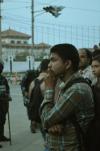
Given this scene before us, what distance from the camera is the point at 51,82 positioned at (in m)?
4.40

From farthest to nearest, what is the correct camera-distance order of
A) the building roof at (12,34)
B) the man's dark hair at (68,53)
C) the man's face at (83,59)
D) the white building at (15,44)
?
1. the building roof at (12,34)
2. the white building at (15,44)
3. the man's face at (83,59)
4. the man's dark hair at (68,53)

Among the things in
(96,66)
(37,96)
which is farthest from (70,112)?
(37,96)

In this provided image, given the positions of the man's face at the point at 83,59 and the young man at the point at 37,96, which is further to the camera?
the man's face at the point at 83,59

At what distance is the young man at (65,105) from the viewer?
13.6 feet

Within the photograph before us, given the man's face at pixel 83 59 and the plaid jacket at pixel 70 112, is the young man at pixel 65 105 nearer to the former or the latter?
the plaid jacket at pixel 70 112

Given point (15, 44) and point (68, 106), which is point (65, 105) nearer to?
point (68, 106)

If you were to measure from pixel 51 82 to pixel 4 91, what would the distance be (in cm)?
785

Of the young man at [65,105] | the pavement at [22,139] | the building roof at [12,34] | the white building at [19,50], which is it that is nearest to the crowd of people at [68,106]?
the young man at [65,105]

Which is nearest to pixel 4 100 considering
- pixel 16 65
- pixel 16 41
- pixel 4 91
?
pixel 4 91

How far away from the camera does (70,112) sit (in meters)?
4.14

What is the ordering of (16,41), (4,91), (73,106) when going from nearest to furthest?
(73,106), (4,91), (16,41)

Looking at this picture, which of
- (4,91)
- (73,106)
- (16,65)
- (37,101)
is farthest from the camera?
(16,65)

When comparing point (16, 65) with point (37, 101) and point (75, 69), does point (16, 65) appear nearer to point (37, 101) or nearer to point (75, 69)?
point (37, 101)

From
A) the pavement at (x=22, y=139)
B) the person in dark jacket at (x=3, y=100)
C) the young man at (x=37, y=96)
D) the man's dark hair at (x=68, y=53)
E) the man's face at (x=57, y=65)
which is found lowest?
the pavement at (x=22, y=139)
